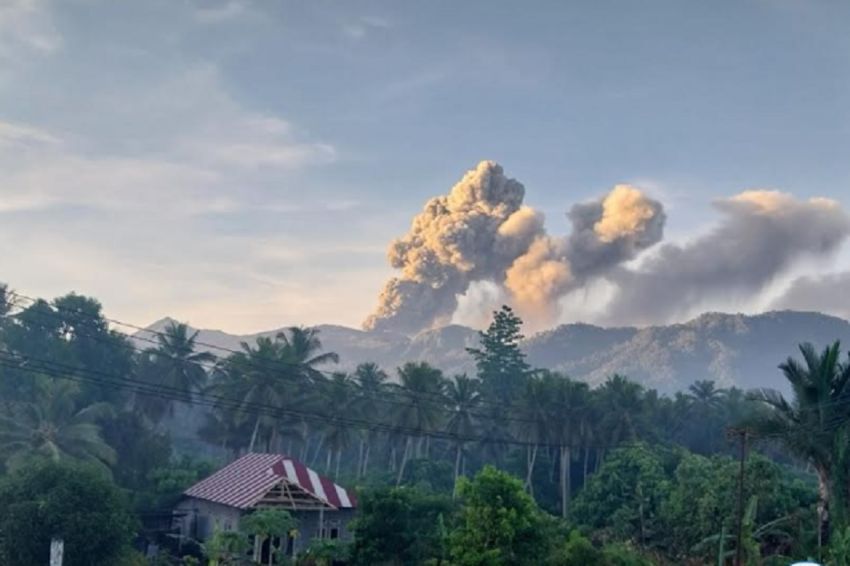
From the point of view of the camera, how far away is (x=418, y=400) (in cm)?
7894

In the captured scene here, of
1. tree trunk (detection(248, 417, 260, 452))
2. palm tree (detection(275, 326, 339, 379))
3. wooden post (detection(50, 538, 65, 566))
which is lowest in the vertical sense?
wooden post (detection(50, 538, 65, 566))

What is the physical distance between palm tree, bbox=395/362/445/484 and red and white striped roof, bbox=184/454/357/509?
2916 cm

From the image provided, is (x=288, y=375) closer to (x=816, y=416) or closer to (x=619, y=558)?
(x=619, y=558)

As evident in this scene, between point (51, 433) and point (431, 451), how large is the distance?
5390cm

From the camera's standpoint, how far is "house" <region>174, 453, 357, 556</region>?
4303cm

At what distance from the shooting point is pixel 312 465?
104500mm

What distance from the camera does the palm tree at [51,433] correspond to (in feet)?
160

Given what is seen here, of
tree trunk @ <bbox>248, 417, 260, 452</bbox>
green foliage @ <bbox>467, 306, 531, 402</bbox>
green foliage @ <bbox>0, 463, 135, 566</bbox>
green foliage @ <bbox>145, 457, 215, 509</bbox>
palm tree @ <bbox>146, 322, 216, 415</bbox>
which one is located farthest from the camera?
green foliage @ <bbox>467, 306, 531, 402</bbox>

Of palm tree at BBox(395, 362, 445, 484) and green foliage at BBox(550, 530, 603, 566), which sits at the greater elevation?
palm tree at BBox(395, 362, 445, 484)

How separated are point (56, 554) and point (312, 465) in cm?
7500

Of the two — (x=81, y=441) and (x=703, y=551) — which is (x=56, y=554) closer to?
(x=81, y=441)

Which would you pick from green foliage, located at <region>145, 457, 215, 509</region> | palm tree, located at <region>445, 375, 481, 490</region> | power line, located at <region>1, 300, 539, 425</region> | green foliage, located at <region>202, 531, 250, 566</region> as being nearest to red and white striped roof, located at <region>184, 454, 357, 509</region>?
green foliage, located at <region>202, 531, 250, 566</region>

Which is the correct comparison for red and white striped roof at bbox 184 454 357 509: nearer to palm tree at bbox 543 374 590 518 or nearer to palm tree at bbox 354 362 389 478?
palm tree at bbox 354 362 389 478

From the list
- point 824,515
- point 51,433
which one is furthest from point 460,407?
point 824,515
